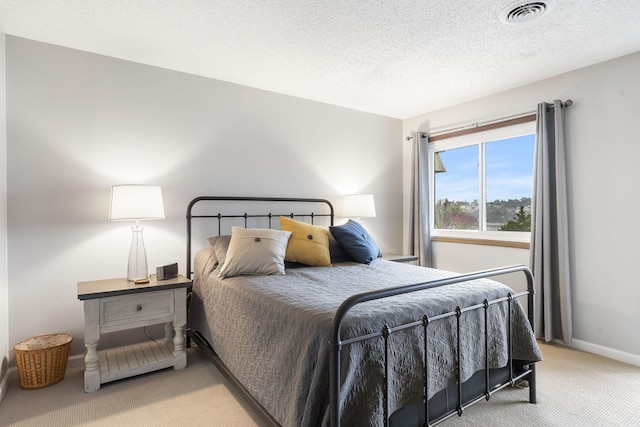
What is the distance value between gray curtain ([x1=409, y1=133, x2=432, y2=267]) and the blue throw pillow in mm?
1126

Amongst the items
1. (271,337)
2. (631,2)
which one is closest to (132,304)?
(271,337)

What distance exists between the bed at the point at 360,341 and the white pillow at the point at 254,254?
15 mm

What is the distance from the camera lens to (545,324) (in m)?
3.02

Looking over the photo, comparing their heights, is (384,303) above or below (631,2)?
below

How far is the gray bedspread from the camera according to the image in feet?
4.42

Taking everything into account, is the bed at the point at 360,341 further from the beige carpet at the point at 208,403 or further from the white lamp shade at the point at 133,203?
the white lamp shade at the point at 133,203

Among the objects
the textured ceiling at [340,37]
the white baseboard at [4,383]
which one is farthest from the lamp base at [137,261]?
the textured ceiling at [340,37]

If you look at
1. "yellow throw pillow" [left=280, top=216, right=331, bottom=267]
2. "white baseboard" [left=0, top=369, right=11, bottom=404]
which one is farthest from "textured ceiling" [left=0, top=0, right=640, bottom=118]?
"white baseboard" [left=0, top=369, right=11, bottom=404]

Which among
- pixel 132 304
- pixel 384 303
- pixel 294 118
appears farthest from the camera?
pixel 294 118

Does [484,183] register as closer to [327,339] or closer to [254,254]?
[254,254]

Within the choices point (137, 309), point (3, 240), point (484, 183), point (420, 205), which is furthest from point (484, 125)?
point (3, 240)

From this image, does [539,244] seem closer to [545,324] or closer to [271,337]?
[545,324]

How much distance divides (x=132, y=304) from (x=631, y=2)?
3.61 meters

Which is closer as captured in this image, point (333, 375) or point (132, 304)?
point (333, 375)
